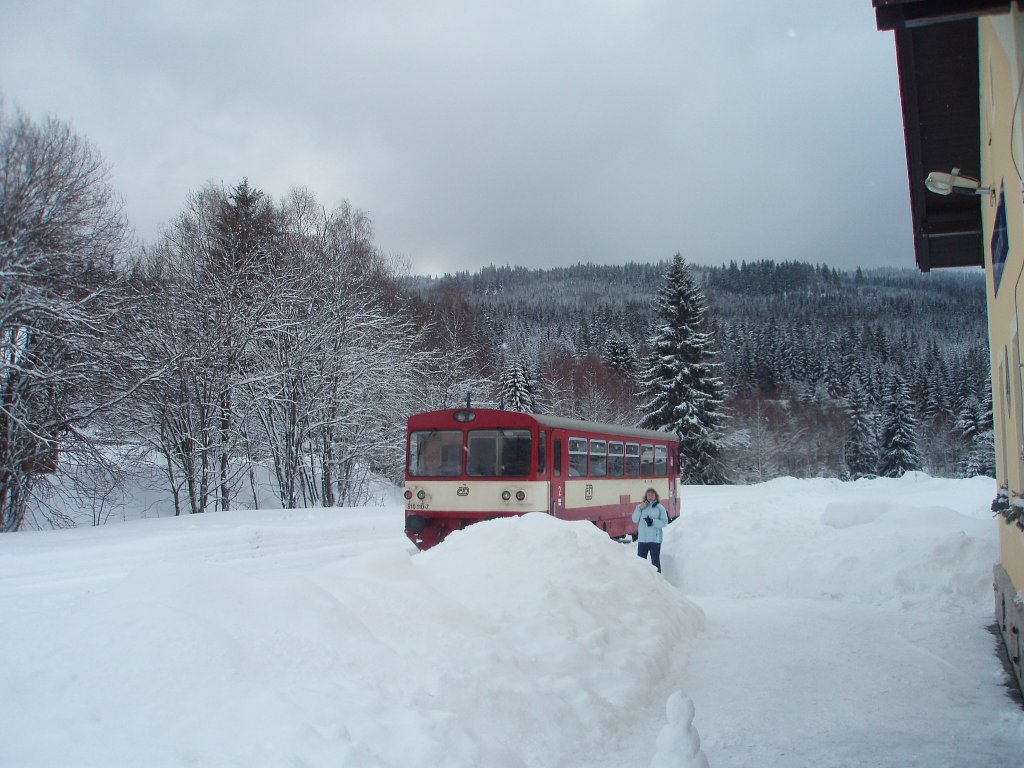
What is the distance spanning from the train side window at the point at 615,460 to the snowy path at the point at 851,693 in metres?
8.92

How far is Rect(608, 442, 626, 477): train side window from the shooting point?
19.5m

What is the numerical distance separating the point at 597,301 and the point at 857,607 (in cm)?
17188

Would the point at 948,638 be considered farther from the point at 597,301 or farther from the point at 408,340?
the point at 597,301

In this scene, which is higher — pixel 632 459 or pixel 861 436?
pixel 632 459

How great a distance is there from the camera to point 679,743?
432 centimetres

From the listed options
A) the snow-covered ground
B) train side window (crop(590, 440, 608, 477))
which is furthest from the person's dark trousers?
train side window (crop(590, 440, 608, 477))

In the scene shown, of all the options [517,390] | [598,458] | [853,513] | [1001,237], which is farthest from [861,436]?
[1001,237]

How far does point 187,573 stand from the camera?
5.27 m

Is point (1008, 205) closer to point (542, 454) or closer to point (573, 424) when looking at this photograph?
point (542, 454)

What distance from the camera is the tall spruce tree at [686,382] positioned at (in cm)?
4691

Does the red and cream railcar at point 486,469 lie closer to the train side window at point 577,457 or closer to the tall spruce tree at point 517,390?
the train side window at point 577,457

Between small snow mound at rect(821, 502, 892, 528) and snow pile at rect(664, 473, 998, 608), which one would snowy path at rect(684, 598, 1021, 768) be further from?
small snow mound at rect(821, 502, 892, 528)

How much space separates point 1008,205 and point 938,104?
304 centimetres

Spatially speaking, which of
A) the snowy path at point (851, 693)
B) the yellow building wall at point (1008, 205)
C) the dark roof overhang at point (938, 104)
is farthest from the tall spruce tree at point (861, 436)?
the yellow building wall at point (1008, 205)
